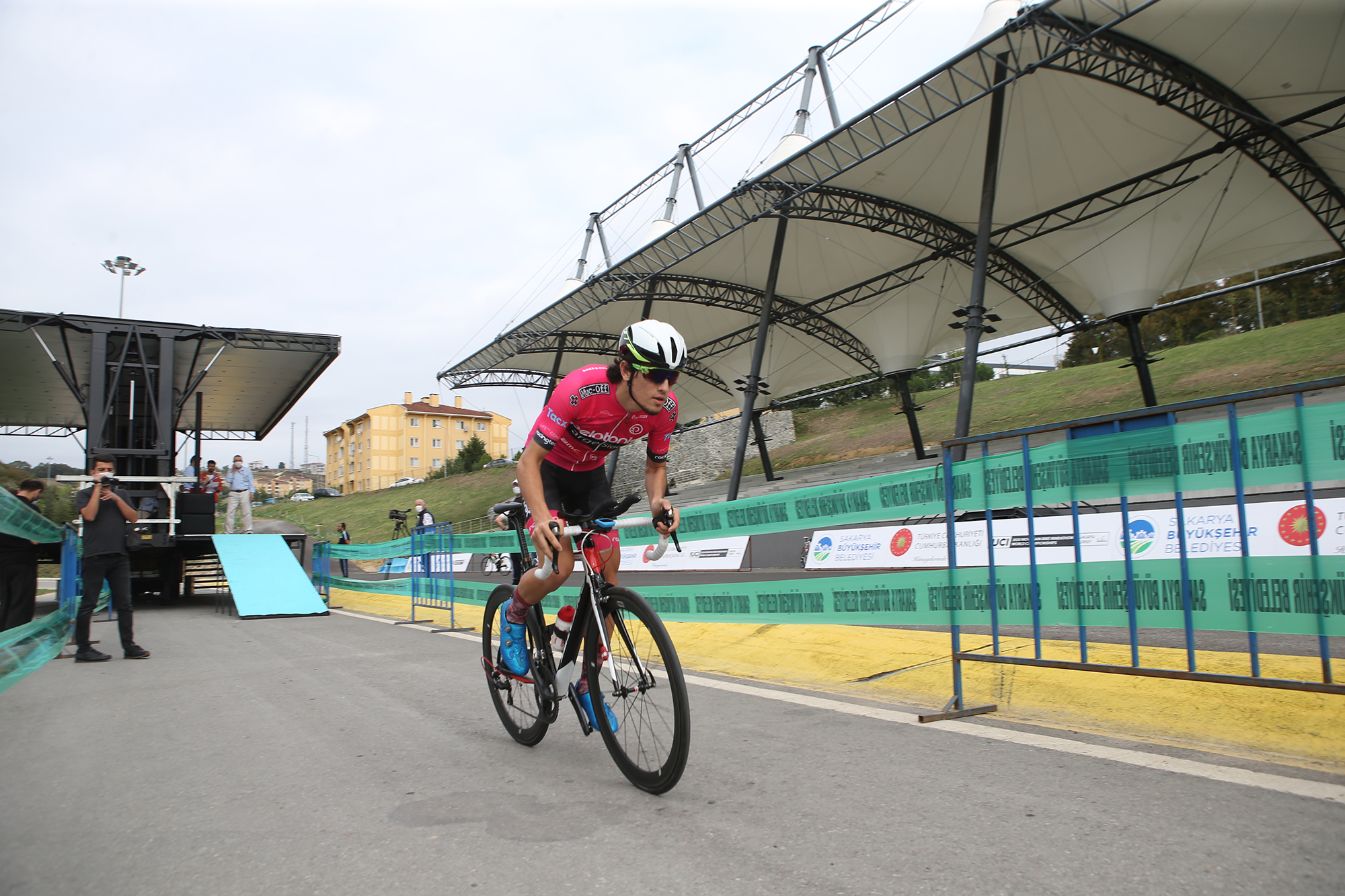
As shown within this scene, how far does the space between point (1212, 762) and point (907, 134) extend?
47.2 ft

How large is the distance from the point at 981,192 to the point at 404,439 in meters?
87.9

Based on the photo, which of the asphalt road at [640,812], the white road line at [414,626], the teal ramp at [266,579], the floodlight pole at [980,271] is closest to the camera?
the asphalt road at [640,812]

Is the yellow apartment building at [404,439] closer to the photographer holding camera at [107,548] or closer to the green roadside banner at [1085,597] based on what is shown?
the photographer holding camera at [107,548]

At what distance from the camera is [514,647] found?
136 inches

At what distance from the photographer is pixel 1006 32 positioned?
12.4m

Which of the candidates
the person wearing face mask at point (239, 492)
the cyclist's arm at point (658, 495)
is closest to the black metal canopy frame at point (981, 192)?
the person wearing face mask at point (239, 492)

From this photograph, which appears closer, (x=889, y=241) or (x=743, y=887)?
(x=743, y=887)

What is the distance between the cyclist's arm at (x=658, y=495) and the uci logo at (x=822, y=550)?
7.28 m

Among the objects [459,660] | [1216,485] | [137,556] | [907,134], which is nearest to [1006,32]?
[907,134]

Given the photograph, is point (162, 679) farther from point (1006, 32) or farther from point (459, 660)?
point (1006, 32)

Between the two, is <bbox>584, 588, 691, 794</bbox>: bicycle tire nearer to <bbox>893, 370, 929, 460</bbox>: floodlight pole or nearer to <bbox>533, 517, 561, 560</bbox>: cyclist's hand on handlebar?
<bbox>533, 517, 561, 560</bbox>: cyclist's hand on handlebar

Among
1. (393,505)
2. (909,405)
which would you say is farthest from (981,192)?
(393,505)

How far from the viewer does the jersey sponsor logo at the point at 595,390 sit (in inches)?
119

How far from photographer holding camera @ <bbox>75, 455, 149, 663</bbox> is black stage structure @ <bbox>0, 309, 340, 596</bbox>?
4.75 metres
